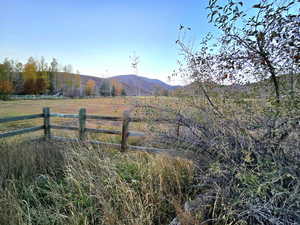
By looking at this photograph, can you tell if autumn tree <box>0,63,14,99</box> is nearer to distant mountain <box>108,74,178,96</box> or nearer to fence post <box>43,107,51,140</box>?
fence post <box>43,107,51,140</box>

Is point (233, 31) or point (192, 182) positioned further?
point (192, 182)

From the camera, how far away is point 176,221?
4.19 ft

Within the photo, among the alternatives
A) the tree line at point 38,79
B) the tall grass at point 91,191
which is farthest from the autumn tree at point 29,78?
the tall grass at point 91,191

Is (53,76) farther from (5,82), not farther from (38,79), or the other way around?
(5,82)

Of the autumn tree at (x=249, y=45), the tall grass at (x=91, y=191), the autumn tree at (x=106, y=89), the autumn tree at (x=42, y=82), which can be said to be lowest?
the tall grass at (x=91, y=191)

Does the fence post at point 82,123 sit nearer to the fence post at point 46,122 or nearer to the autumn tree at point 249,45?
the fence post at point 46,122

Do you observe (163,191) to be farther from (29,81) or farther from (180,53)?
(29,81)

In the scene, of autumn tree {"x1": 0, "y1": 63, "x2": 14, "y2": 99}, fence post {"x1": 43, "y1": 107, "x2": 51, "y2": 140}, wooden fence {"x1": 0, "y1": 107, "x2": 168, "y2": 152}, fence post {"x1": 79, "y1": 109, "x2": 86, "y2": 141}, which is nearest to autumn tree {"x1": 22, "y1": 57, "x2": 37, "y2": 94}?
autumn tree {"x1": 0, "y1": 63, "x2": 14, "y2": 99}

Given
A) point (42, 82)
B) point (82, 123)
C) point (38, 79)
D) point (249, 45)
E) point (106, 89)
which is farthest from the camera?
point (42, 82)

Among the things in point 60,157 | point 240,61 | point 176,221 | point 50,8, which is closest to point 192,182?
point 176,221

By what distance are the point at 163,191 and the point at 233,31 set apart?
6.17 ft

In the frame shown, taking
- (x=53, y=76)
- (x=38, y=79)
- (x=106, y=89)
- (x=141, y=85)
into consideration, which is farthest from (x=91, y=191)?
(x=53, y=76)

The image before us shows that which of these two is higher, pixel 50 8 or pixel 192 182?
pixel 50 8

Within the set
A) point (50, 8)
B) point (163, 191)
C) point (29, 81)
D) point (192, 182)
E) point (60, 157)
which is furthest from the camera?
point (29, 81)
